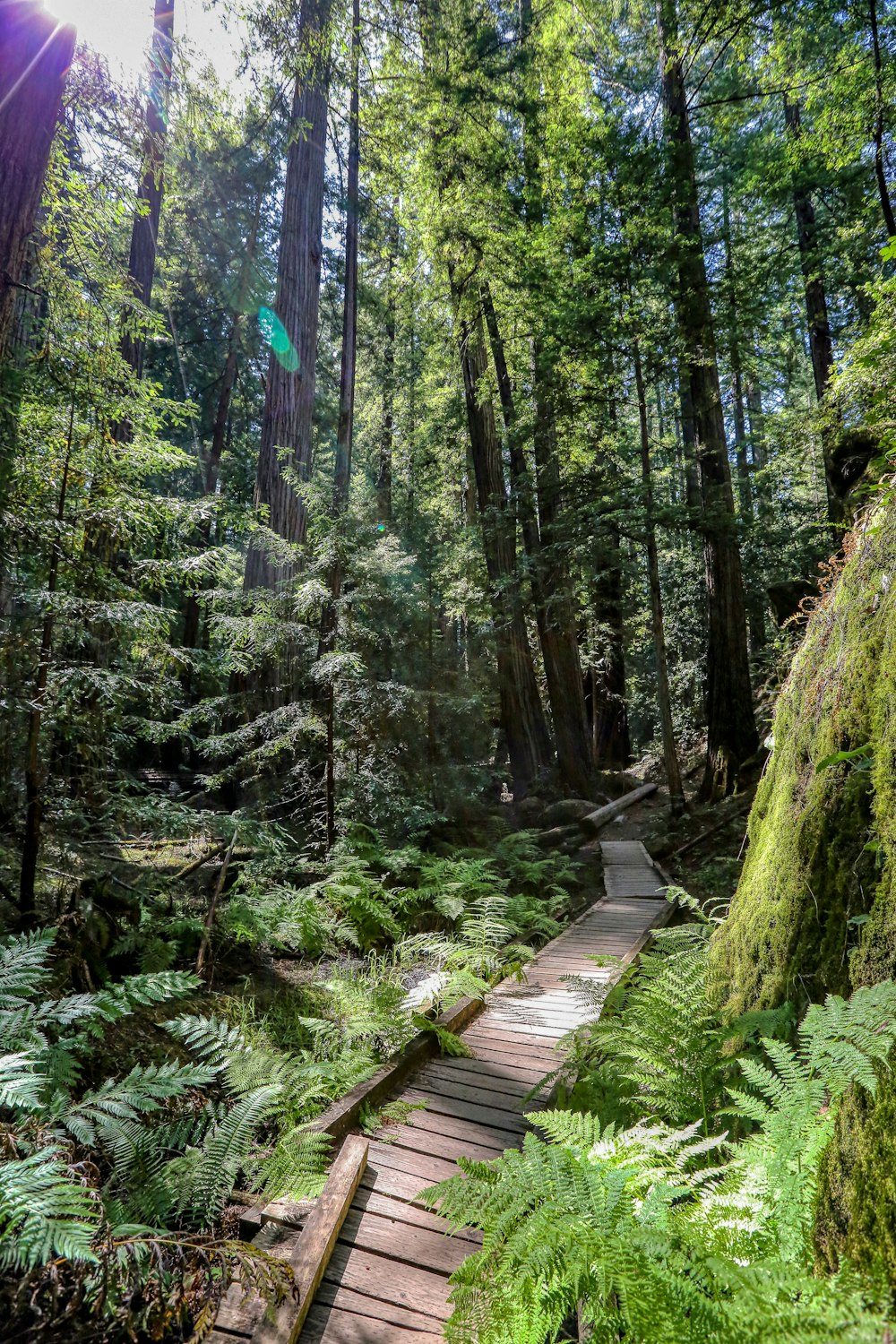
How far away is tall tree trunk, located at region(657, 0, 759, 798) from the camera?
9828mm

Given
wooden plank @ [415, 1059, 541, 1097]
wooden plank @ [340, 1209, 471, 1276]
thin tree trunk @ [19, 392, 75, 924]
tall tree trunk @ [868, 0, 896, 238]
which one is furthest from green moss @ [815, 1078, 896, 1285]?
tall tree trunk @ [868, 0, 896, 238]

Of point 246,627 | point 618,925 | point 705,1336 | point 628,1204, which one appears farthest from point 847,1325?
point 246,627

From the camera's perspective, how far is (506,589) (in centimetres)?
1237

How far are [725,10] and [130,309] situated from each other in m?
9.85

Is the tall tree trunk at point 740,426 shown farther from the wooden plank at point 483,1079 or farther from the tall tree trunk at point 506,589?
the wooden plank at point 483,1079

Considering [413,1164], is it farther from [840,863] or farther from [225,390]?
[225,390]

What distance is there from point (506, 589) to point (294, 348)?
5517mm

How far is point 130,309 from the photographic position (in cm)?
502

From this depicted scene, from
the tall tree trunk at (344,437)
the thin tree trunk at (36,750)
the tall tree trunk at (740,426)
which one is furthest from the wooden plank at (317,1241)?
the tall tree trunk at (740,426)

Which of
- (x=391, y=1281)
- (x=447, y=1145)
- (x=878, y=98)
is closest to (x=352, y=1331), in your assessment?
(x=391, y=1281)

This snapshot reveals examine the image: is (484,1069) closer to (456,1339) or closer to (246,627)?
(456,1339)

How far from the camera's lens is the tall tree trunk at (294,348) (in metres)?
9.31

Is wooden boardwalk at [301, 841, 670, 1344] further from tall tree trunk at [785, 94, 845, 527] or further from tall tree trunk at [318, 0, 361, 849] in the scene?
tall tree trunk at [785, 94, 845, 527]

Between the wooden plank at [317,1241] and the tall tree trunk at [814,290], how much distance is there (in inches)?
350
